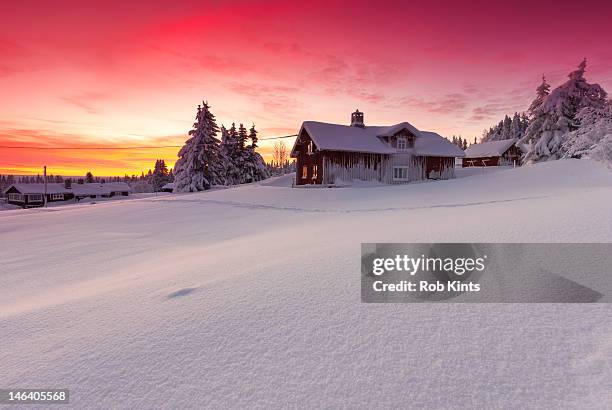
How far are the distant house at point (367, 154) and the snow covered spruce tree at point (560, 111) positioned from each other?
24.6 ft

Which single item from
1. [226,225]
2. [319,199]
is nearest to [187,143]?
[319,199]

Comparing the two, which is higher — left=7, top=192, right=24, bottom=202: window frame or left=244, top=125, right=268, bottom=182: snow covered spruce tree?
Answer: left=244, top=125, right=268, bottom=182: snow covered spruce tree

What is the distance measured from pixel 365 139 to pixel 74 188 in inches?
2943

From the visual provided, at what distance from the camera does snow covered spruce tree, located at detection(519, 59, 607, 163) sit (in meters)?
31.4

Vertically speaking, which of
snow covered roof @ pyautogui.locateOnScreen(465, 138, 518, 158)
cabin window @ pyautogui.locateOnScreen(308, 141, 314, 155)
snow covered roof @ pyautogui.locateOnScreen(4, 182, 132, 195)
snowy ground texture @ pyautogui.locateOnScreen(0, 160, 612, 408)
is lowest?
snowy ground texture @ pyautogui.locateOnScreen(0, 160, 612, 408)

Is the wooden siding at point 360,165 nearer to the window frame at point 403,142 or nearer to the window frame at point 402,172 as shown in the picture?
the window frame at point 402,172

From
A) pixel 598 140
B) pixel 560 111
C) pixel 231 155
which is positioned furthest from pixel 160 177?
pixel 598 140

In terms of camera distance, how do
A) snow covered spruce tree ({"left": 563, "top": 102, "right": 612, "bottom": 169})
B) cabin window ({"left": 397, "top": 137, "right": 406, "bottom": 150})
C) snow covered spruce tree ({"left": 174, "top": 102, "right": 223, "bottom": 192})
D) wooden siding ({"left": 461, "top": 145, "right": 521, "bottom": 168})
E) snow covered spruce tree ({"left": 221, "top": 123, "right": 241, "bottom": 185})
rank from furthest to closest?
wooden siding ({"left": 461, "top": 145, "right": 521, "bottom": 168}), snow covered spruce tree ({"left": 221, "top": 123, "right": 241, "bottom": 185}), snow covered spruce tree ({"left": 174, "top": 102, "right": 223, "bottom": 192}), cabin window ({"left": 397, "top": 137, "right": 406, "bottom": 150}), snow covered spruce tree ({"left": 563, "top": 102, "right": 612, "bottom": 169})

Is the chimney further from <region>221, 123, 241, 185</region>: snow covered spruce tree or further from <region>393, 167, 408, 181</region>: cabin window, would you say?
<region>221, 123, 241, 185</region>: snow covered spruce tree

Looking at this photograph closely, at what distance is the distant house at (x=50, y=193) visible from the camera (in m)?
69.9

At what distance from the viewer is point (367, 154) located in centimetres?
3200

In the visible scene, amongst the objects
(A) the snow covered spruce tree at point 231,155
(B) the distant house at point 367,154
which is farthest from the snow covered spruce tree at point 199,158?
(B) the distant house at point 367,154

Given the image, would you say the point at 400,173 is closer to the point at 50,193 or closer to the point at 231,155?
the point at 231,155

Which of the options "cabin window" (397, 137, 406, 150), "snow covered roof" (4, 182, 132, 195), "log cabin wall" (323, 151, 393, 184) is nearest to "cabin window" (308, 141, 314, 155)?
"log cabin wall" (323, 151, 393, 184)
